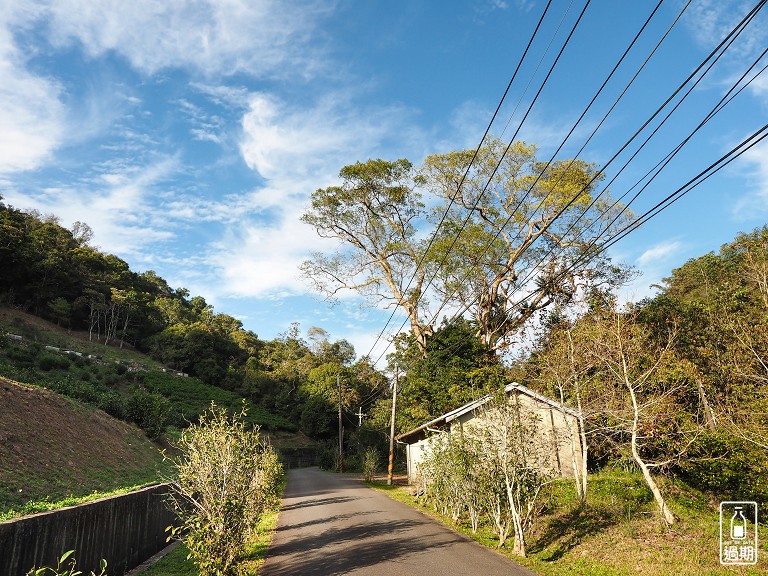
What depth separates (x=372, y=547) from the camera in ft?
35.0

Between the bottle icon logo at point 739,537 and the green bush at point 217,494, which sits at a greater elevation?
the green bush at point 217,494

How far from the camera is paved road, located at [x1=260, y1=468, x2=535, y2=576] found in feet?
28.7

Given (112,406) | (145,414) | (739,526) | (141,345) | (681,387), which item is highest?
(141,345)

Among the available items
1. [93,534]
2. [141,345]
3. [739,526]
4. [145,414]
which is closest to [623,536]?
[739,526]

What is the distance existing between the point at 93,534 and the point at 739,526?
559 inches

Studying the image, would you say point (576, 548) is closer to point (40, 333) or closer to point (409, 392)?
point (409, 392)

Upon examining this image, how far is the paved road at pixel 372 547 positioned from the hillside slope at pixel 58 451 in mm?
6567

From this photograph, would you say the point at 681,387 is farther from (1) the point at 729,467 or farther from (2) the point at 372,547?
(2) the point at 372,547

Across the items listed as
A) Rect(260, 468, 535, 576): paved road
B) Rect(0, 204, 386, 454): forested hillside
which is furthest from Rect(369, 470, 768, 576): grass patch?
Rect(0, 204, 386, 454): forested hillside

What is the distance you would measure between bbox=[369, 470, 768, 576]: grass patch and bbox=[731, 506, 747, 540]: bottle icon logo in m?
0.35

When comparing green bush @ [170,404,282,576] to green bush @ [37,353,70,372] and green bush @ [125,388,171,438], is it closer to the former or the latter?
green bush @ [125,388,171,438]

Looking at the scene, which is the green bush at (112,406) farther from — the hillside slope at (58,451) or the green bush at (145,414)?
the hillside slope at (58,451)

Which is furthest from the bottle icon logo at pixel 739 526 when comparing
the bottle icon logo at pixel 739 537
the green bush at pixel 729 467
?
the green bush at pixel 729 467

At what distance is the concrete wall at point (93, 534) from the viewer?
5.19 metres
